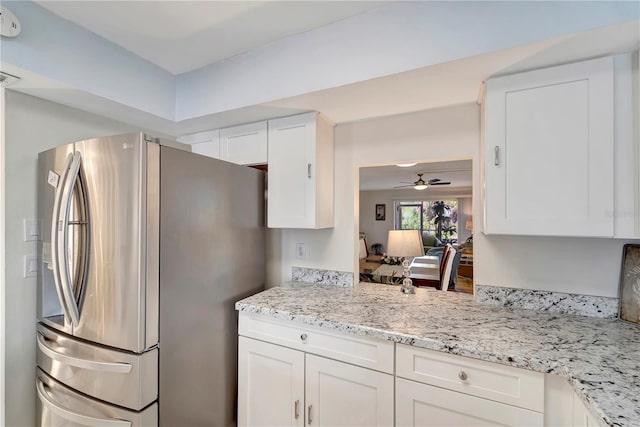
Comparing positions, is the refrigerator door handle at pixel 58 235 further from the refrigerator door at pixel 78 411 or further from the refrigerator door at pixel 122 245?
the refrigerator door at pixel 78 411

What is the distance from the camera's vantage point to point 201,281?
143 centimetres

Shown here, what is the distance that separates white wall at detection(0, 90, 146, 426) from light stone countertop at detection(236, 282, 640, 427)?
3.87 ft

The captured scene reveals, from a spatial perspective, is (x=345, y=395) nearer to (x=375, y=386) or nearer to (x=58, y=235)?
(x=375, y=386)

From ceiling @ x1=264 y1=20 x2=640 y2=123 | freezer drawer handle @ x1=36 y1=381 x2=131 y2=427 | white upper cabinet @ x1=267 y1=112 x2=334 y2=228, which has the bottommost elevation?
freezer drawer handle @ x1=36 y1=381 x2=131 y2=427

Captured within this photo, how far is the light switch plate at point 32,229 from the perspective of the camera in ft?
4.92

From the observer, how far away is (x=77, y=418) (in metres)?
1.23

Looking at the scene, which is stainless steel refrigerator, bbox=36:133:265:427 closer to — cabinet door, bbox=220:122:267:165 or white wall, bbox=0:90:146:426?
white wall, bbox=0:90:146:426

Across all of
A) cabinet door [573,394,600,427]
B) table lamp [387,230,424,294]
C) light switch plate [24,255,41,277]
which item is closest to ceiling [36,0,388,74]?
light switch plate [24,255,41,277]

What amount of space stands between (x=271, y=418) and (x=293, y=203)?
3.91ft

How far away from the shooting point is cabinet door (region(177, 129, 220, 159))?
206 cm

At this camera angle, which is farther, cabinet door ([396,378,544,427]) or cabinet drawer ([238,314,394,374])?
cabinet drawer ([238,314,394,374])

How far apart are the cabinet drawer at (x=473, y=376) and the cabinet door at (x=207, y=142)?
70.6 inches

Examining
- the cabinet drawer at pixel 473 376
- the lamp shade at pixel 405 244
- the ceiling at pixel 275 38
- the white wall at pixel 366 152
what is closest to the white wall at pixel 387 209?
the lamp shade at pixel 405 244

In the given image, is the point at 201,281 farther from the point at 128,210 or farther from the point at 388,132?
the point at 388,132
